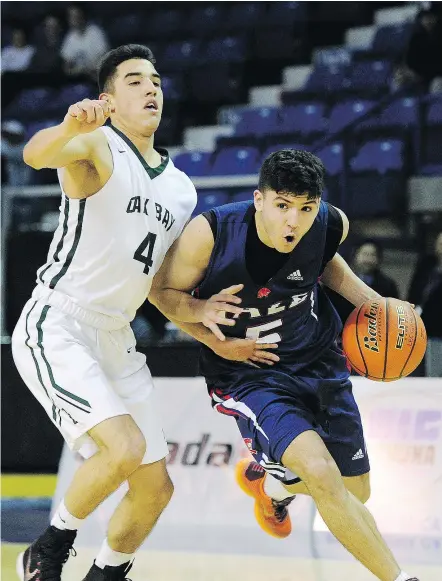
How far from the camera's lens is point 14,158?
10172 millimetres

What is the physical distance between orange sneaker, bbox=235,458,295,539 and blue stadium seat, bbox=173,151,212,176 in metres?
5.82

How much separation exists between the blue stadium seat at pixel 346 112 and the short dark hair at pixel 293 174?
6356 mm

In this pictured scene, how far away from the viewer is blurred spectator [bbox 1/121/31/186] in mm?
10078

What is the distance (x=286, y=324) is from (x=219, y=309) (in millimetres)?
397

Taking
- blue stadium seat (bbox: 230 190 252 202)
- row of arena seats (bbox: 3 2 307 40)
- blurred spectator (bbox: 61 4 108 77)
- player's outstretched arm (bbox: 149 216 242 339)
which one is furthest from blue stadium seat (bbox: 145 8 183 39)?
player's outstretched arm (bbox: 149 216 242 339)

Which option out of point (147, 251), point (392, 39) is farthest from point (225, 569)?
point (392, 39)

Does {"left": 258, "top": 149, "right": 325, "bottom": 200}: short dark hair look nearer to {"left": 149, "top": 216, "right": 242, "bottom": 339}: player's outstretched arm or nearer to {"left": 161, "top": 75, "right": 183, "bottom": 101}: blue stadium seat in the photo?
{"left": 149, "top": 216, "right": 242, "bottom": 339}: player's outstretched arm

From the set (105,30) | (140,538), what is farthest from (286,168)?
(105,30)

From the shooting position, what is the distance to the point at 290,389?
4164 millimetres

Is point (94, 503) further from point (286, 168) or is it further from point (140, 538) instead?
point (286, 168)

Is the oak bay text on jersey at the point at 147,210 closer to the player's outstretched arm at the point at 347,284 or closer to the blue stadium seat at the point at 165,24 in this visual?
the player's outstretched arm at the point at 347,284

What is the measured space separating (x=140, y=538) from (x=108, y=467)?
0.57m

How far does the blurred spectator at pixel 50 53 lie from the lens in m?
13.1

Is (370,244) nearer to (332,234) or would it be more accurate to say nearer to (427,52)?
(332,234)
